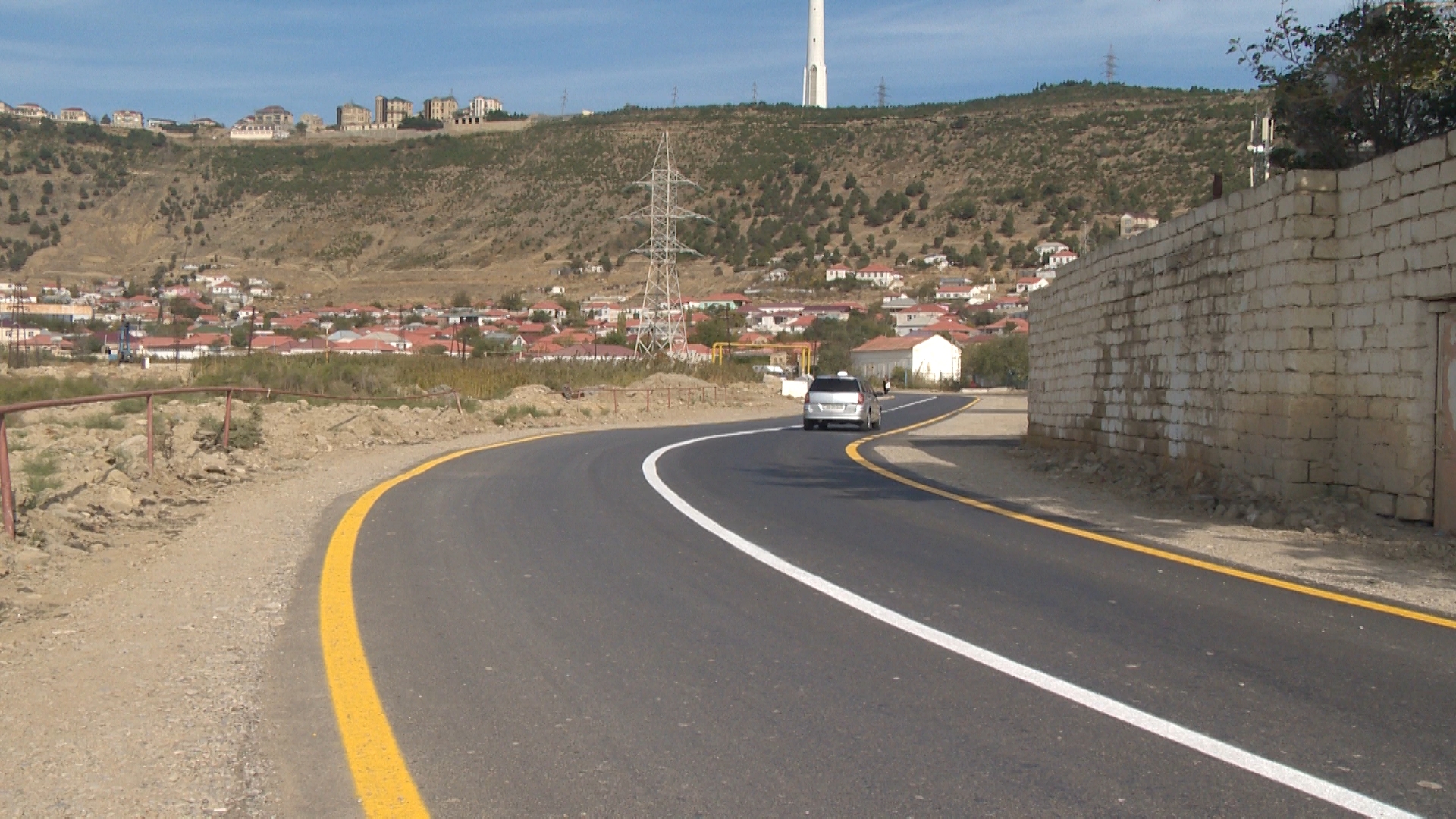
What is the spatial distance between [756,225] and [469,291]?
32526 millimetres

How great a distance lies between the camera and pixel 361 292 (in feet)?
370

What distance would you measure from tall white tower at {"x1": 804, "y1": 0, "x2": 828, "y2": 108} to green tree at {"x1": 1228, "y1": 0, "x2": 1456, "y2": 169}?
152155mm

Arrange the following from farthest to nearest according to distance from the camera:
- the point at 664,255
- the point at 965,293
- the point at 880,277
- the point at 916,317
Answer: the point at 880,277
the point at 965,293
the point at 916,317
the point at 664,255

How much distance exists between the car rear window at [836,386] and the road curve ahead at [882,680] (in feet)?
75.6

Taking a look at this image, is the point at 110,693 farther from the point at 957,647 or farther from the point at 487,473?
the point at 487,473

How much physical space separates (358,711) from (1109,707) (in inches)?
141

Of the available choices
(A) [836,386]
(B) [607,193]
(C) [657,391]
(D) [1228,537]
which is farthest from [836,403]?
(B) [607,193]

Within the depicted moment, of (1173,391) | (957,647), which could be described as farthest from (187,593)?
(1173,391)

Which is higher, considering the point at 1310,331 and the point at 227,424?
the point at 1310,331

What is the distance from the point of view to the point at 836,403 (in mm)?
33812

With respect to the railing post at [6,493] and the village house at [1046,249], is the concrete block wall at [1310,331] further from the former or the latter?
the village house at [1046,249]

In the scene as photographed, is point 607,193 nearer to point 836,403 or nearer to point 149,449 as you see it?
point 836,403

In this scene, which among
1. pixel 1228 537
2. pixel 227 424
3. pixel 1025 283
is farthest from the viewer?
pixel 1025 283

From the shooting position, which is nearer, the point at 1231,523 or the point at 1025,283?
the point at 1231,523
